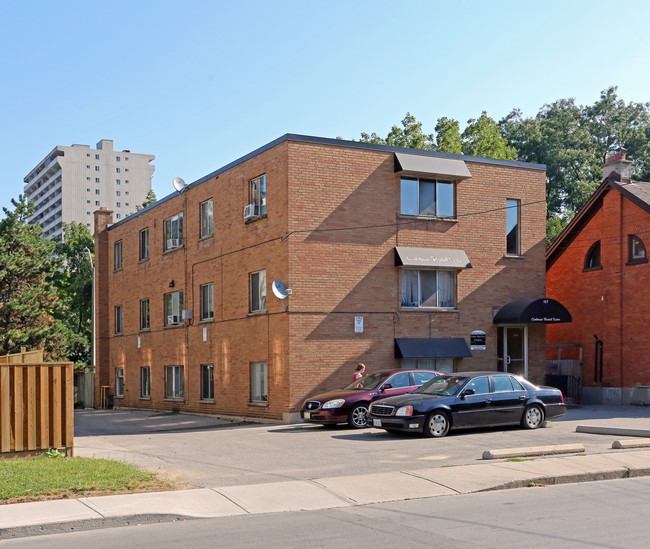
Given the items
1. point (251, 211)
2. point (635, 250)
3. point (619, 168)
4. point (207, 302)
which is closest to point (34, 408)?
point (251, 211)

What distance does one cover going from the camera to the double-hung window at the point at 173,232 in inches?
1206

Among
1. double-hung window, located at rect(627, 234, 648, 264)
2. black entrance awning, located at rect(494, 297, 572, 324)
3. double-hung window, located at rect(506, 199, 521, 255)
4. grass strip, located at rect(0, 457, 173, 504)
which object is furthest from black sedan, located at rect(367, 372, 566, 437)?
double-hung window, located at rect(627, 234, 648, 264)

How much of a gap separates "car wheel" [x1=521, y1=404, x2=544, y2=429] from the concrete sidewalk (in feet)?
16.6

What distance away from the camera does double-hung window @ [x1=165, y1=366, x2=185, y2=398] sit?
30453 mm

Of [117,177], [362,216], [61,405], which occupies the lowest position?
[61,405]

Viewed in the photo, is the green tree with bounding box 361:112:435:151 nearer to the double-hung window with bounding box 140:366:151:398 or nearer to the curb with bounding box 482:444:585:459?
the double-hung window with bounding box 140:366:151:398

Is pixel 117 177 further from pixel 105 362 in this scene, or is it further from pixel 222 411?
pixel 222 411

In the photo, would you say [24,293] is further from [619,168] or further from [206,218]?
[619,168]

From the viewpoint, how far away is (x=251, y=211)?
80.4ft

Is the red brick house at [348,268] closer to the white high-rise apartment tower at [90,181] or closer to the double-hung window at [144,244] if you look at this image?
the double-hung window at [144,244]

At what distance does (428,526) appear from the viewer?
859cm

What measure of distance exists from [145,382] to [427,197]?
16192 millimetres

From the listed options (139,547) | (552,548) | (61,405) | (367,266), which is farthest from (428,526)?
(367,266)

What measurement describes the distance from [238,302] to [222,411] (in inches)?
148
